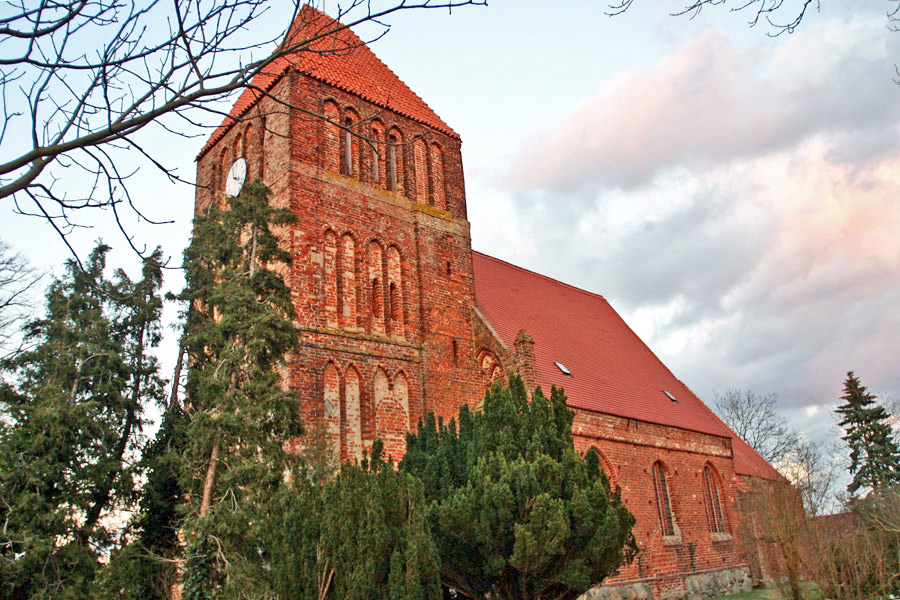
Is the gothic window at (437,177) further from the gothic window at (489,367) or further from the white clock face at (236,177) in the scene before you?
the white clock face at (236,177)

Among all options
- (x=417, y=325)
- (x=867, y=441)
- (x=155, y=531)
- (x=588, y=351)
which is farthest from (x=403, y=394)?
(x=867, y=441)

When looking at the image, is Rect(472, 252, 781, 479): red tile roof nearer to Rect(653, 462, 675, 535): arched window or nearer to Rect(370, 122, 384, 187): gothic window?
Rect(653, 462, 675, 535): arched window

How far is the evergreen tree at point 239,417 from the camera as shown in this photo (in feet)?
32.2

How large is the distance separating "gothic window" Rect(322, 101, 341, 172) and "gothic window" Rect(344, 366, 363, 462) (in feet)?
14.5

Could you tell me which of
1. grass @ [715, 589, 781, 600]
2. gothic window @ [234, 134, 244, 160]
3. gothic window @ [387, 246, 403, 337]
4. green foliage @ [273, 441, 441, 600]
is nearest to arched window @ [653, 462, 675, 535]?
grass @ [715, 589, 781, 600]

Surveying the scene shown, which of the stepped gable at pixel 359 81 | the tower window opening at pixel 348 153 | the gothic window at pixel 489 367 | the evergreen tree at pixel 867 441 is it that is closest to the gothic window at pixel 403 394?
the gothic window at pixel 489 367

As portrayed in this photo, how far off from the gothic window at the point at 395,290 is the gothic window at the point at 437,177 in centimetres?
214

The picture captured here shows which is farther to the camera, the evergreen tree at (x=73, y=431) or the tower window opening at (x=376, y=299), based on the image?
the tower window opening at (x=376, y=299)

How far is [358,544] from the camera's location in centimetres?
716

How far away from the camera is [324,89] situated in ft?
51.6

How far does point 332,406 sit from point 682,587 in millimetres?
10068

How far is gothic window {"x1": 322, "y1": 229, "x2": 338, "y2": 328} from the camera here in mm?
13984

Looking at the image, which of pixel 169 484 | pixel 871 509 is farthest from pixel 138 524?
pixel 871 509

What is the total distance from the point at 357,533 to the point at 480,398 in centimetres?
868
